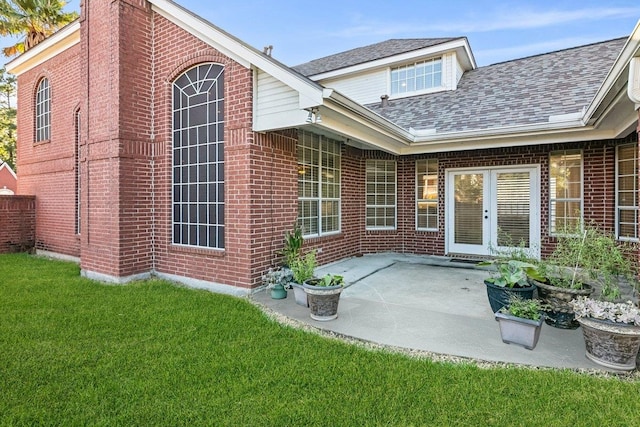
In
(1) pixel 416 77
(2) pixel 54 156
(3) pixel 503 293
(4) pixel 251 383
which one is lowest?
(4) pixel 251 383

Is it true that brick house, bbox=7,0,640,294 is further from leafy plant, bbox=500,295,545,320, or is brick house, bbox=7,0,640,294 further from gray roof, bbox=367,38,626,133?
leafy plant, bbox=500,295,545,320

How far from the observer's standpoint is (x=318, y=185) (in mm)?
7219

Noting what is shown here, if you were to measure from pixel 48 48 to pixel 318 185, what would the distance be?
27.7ft

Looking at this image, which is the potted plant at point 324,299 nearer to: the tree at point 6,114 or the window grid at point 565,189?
the window grid at point 565,189

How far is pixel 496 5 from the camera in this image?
1016cm

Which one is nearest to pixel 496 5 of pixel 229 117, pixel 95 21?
pixel 229 117

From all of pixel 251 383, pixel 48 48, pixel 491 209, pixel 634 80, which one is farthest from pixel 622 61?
pixel 48 48

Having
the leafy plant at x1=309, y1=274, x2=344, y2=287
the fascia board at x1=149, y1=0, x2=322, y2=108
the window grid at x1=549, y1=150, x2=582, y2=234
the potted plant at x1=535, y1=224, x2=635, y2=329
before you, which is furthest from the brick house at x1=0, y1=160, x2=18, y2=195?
the potted plant at x1=535, y1=224, x2=635, y2=329

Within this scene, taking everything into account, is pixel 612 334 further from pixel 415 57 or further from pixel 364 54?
pixel 364 54

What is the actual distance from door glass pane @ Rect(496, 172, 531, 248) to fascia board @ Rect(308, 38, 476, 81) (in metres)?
4.52

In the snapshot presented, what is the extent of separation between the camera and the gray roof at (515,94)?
7322 mm

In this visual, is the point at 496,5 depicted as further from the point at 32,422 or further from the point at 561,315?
the point at 32,422

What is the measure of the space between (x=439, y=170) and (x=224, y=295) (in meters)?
6.19

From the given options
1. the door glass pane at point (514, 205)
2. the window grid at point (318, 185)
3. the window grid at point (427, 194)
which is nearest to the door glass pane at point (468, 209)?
the door glass pane at point (514, 205)
